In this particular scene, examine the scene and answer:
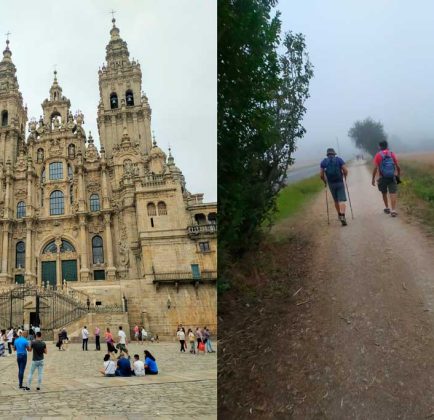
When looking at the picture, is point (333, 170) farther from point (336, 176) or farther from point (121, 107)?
point (121, 107)

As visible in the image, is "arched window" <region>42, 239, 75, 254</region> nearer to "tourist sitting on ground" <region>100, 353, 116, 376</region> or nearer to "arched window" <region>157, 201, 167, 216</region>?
"arched window" <region>157, 201, 167, 216</region>

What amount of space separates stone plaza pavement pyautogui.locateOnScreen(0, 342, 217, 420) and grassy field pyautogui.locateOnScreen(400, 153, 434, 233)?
1.21 meters

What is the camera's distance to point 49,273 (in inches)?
147

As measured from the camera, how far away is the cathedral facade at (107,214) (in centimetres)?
282

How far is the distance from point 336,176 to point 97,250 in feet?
8.95

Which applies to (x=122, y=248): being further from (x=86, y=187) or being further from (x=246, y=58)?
(x=246, y=58)

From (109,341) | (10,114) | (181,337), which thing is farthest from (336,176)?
(10,114)

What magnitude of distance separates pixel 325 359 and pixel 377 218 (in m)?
0.74

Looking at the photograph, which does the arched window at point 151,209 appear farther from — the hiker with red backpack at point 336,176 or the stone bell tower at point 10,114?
the hiker with red backpack at point 336,176

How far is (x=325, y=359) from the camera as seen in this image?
1856 mm

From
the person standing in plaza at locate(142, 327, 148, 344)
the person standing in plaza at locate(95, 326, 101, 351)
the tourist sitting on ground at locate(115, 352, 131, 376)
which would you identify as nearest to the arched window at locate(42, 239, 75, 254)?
the person standing in plaza at locate(95, 326, 101, 351)

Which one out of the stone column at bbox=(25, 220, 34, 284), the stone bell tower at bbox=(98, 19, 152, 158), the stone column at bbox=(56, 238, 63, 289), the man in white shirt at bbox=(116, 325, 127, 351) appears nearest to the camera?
the man in white shirt at bbox=(116, 325, 127, 351)

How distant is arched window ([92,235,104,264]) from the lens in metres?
3.97

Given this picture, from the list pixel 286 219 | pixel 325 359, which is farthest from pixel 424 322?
pixel 286 219
